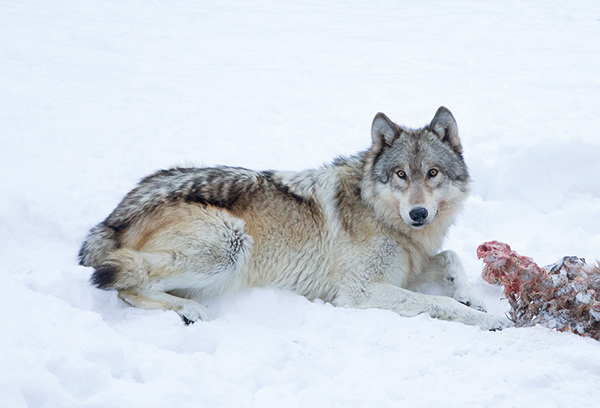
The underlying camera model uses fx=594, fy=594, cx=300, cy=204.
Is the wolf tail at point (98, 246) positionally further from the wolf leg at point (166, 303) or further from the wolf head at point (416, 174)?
the wolf head at point (416, 174)

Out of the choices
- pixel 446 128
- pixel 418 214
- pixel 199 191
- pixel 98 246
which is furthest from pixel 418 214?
pixel 98 246

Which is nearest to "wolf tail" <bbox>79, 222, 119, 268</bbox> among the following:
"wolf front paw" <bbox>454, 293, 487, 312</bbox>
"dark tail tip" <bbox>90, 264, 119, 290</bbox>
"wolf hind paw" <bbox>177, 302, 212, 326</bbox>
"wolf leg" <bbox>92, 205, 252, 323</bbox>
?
"wolf leg" <bbox>92, 205, 252, 323</bbox>

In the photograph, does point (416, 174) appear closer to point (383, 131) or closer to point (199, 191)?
point (383, 131)

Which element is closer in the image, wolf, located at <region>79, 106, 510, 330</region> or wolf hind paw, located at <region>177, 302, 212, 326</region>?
wolf hind paw, located at <region>177, 302, 212, 326</region>

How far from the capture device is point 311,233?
4.84m

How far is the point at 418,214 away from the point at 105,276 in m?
2.28

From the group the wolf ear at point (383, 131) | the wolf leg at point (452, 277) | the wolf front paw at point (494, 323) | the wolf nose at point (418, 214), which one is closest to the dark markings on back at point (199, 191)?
the wolf ear at point (383, 131)

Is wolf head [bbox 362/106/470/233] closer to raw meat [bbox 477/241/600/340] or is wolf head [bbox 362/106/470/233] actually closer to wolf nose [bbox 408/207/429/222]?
wolf nose [bbox 408/207/429/222]

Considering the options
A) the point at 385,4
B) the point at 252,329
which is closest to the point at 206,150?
the point at 252,329

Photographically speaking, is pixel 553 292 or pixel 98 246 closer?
pixel 553 292

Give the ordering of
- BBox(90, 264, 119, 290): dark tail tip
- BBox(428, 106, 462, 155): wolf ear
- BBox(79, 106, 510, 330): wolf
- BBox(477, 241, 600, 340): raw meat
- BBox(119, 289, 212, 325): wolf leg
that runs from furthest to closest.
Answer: BBox(428, 106, 462, 155): wolf ear, BBox(79, 106, 510, 330): wolf, BBox(119, 289, 212, 325): wolf leg, BBox(90, 264, 119, 290): dark tail tip, BBox(477, 241, 600, 340): raw meat

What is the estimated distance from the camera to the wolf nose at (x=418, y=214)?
4.46 metres

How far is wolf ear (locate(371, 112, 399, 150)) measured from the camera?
4.97m

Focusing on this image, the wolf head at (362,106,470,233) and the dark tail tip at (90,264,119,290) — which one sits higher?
the wolf head at (362,106,470,233)
